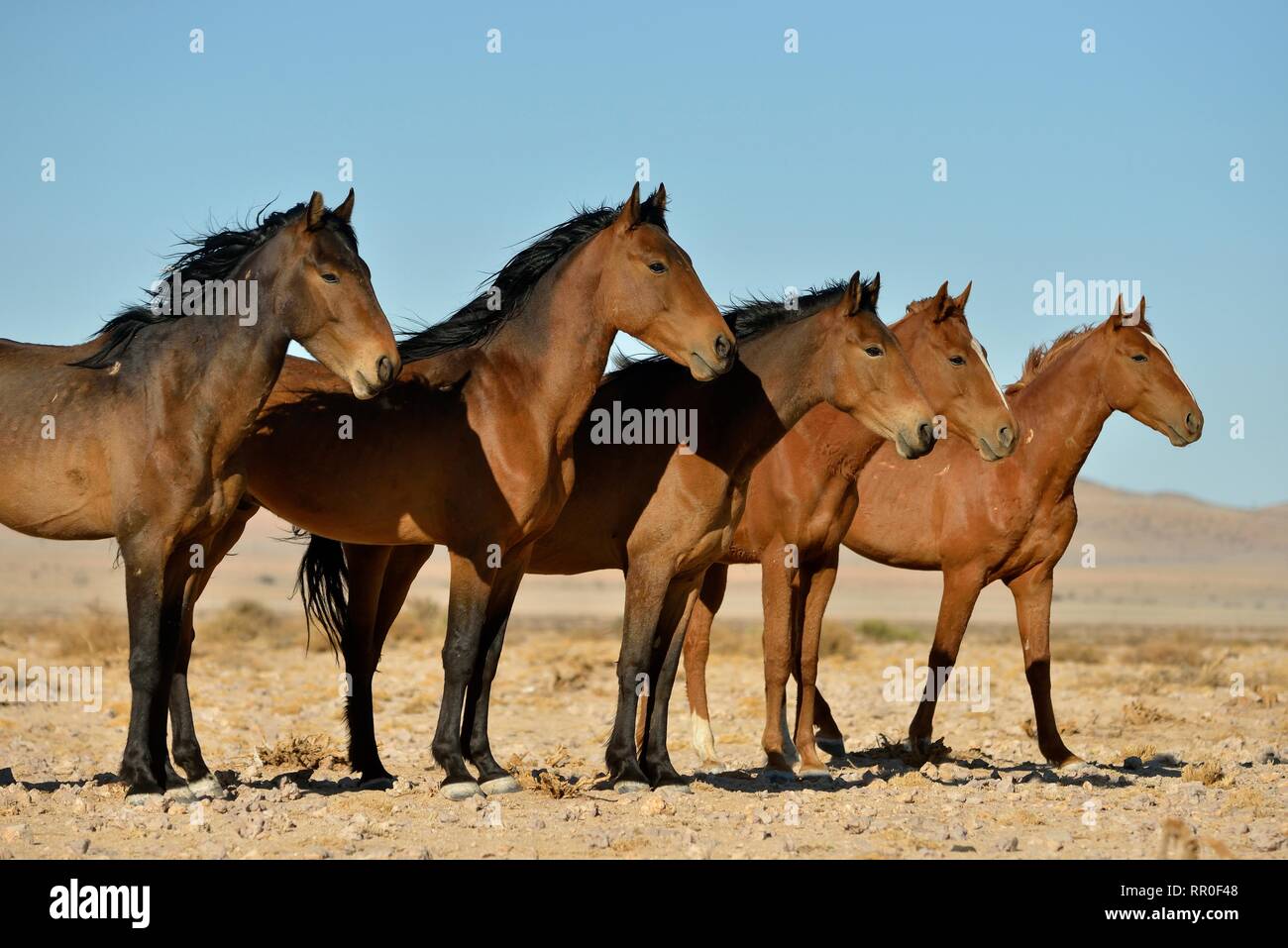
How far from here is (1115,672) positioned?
69.3 ft

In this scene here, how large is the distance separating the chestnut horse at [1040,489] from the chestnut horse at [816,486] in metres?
1.08

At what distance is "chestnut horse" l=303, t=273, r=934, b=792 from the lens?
32.0ft

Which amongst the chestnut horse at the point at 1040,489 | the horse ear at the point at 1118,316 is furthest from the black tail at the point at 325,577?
the horse ear at the point at 1118,316

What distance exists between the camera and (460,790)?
9.02 metres

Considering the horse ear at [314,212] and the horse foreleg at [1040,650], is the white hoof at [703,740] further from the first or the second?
the horse ear at [314,212]

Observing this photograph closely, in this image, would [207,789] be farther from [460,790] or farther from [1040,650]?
[1040,650]

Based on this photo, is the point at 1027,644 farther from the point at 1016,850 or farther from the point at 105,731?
the point at 105,731

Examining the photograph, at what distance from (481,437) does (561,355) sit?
28.7 inches

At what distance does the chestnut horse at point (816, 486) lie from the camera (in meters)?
11.1

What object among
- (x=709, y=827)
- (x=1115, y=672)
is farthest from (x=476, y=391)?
(x=1115, y=672)

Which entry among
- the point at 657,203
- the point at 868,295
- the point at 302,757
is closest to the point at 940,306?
the point at 868,295

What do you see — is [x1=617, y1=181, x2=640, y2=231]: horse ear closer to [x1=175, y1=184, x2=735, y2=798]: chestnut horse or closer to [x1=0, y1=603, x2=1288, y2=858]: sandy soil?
[x1=175, y1=184, x2=735, y2=798]: chestnut horse

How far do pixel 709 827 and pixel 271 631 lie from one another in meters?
20.3

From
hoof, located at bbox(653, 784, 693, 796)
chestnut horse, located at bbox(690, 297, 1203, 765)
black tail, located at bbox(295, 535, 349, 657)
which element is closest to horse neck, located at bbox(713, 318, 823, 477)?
hoof, located at bbox(653, 784, 693, 796)
